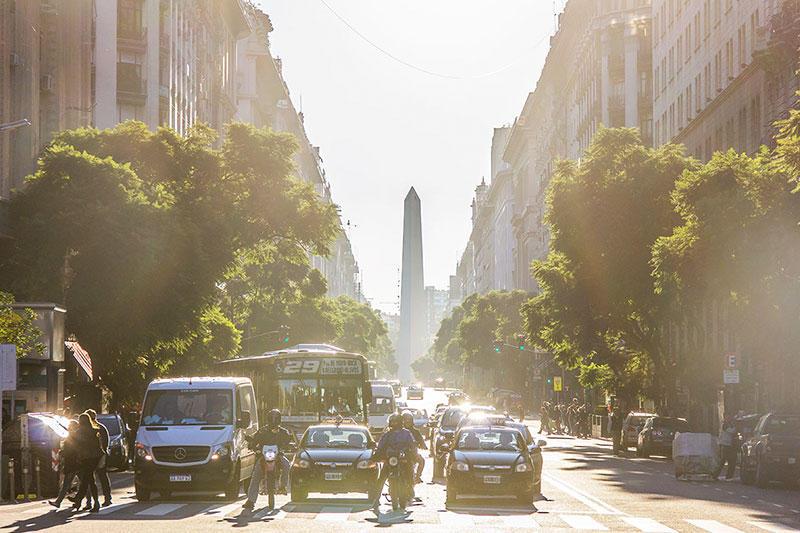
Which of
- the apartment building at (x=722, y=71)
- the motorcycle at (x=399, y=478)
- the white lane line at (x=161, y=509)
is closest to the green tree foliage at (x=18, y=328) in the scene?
the white lane line at (x=161, y=509)

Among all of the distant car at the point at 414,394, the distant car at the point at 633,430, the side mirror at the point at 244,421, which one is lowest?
the distant car at the point at 414,394

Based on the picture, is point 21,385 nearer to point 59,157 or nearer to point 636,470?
point 59,157

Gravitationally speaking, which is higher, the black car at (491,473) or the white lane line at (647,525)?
the black car at (491,473)

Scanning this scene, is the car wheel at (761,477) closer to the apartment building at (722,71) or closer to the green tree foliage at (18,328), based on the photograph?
the apartment building at (722,71)

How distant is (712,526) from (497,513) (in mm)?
4140

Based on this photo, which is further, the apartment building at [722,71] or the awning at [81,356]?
the apartment building at [722,71]

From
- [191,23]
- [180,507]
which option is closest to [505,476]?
[180,507]

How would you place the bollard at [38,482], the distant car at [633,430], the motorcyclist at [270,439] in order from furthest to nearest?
the distant car at [633,430] → the bollard at [38,482] → the motorcyclist at [270,439]

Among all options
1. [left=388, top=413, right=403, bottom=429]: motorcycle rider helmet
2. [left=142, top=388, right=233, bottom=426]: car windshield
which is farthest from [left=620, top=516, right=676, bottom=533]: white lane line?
[left=142, top=388, right=233, bottom=426]: car windshield

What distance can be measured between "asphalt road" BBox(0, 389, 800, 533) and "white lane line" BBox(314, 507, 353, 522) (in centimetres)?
2

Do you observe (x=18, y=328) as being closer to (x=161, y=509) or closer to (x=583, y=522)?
(x=161, y=509)

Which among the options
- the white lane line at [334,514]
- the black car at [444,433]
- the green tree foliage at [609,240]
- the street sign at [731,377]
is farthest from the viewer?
the green tree foliage at [609,240]

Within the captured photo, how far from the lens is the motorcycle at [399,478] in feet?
80.2

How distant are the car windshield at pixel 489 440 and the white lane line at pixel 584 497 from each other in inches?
72.4
